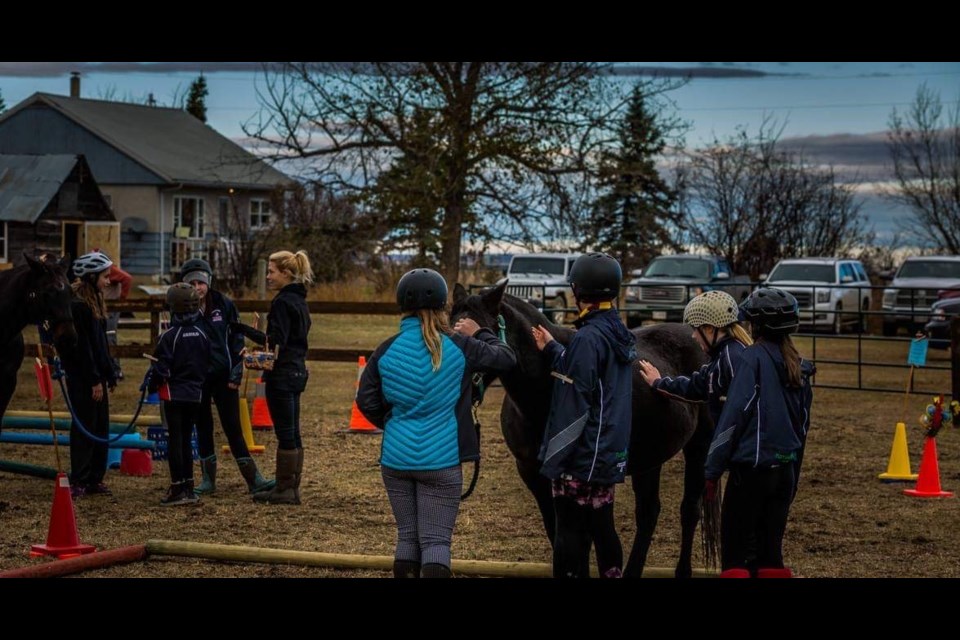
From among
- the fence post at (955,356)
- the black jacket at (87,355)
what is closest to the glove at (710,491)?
the black jacket at (87,355)

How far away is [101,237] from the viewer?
1401 inches

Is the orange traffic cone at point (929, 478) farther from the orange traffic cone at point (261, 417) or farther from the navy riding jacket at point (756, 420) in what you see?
the orange traffic cone at point (261, 417)

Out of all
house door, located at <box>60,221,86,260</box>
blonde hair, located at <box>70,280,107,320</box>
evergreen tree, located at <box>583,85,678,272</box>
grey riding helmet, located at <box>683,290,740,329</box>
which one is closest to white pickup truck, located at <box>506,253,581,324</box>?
evergreen tree, located at <box>583,85,678,272</box>

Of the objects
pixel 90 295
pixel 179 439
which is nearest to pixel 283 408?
pixel 179 439

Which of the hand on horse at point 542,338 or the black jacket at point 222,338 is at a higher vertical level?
the hand on horse at point 542,338

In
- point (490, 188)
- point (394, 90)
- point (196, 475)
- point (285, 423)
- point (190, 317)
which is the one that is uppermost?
point (394, 90)

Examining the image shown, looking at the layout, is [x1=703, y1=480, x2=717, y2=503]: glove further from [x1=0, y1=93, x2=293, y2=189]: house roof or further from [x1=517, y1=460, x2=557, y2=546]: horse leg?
[x1=0, y1=93, x2=293, y2=189]: house roof

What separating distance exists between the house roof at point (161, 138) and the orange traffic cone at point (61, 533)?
33.9 meters

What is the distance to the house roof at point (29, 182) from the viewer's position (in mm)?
32406

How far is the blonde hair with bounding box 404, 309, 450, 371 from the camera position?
206 inches
